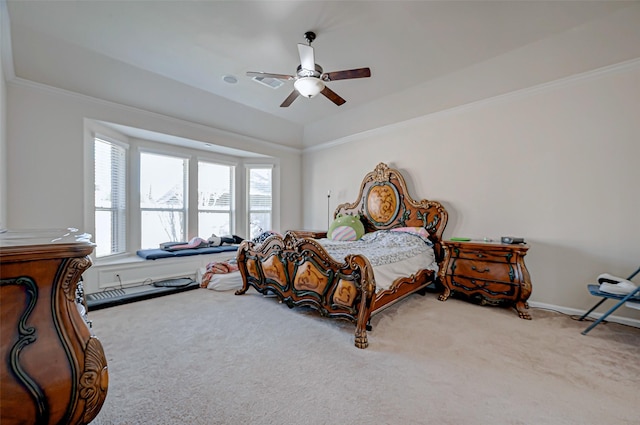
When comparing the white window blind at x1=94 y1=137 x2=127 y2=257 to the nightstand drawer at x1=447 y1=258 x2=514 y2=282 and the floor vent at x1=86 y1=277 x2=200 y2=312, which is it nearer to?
the floor vent at x1=86 y1=277 x2=200 y2=312

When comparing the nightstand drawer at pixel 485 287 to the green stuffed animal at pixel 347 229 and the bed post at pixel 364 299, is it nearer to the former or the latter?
the green stuffed animal at pixel 347 229

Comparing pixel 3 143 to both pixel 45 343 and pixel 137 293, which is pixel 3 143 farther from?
pixel 45 343

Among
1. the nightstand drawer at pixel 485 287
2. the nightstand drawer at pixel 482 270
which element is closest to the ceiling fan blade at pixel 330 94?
the nightstand drawer at pixel 482 270

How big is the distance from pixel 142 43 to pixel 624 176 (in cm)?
555

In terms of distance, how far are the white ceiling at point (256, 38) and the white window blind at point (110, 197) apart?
2.86 feet

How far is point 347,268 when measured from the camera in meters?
2.37

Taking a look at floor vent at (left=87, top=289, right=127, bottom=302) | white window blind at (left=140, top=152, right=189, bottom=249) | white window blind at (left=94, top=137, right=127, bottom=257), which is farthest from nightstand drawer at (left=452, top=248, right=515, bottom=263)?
white window blind at (left=94, top=137, right=127, bottom=257)

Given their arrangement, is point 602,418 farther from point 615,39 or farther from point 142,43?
point 142,43

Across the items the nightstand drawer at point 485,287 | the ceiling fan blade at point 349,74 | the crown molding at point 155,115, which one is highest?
the crown molding at point 155,115

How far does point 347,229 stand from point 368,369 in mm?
2691

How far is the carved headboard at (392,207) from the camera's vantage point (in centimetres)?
391

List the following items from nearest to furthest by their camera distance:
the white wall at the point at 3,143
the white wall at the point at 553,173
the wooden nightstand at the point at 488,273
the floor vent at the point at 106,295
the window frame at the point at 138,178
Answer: the white wall at the point at 3,143 → the white wall at the point at 553,173 → the wooden nightstand at the point at 488,273 → the floor vent at the point at 106,295 → the window frame at the point at 138,178

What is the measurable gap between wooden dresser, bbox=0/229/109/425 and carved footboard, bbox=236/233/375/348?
1.76 meters

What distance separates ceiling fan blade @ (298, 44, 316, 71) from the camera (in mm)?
2452
